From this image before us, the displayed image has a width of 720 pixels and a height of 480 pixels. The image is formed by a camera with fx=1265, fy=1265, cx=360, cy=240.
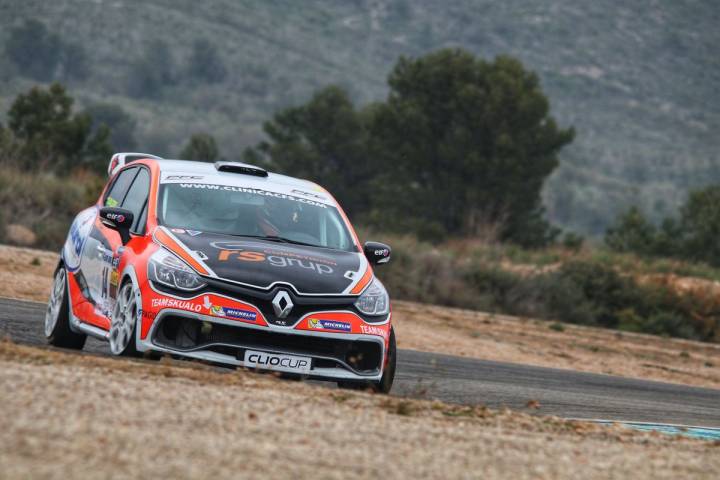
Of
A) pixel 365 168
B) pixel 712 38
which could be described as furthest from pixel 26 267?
pixel 712 38

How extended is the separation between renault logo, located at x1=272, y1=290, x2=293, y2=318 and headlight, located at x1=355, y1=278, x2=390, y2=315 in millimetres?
576

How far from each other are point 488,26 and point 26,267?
127 metres

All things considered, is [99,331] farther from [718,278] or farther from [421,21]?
[421,21]

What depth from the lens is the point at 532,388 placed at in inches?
514

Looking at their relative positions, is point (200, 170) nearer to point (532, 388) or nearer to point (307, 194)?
point (307, 194)

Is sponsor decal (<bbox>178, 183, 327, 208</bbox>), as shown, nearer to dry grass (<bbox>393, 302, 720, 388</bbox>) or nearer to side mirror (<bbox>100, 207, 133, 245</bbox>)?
side mirror (<bbox>100, 207, 133, 245</bbox>)

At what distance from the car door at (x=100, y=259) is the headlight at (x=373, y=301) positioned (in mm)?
1882

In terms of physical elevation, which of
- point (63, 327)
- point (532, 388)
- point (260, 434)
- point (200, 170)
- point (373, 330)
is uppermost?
point (200, 170)

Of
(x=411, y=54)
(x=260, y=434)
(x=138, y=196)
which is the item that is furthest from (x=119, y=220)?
(x=411, y=54)

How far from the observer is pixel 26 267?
790 inches

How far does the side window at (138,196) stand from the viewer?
31.7ft

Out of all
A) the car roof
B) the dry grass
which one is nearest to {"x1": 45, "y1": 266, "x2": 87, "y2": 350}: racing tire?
the car roof

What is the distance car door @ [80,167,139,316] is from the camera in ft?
30.8

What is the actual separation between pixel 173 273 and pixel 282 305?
762 millimetres
